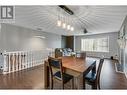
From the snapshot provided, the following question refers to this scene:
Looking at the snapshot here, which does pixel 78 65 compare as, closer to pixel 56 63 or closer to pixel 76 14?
pixel 56 63

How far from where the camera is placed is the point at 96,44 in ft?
32.9

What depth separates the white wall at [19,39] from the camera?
206 inches

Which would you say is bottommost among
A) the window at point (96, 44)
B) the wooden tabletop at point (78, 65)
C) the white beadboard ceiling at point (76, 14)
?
the wooden tabletop at point (78, 65)

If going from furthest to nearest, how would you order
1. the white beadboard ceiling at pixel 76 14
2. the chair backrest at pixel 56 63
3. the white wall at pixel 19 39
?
A: the white wall at pixel 19 39 < the white beadboard ceiling at pixel 76 14 < the chair backrest at pixel 56 63

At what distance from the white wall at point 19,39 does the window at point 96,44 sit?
13.5 ft

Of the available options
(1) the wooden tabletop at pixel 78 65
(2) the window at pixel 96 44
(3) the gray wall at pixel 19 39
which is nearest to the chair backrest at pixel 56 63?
(1) the wooden tabletop at pixel 78 65

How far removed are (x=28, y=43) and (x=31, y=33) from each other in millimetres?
646

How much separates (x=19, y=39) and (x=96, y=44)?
6611mm

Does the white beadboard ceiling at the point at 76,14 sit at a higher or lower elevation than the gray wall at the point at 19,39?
higher

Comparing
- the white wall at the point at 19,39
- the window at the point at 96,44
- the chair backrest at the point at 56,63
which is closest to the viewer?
the chair backrest at the point at 56,63

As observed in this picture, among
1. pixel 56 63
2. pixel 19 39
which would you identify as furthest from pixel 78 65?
pixel 19 39

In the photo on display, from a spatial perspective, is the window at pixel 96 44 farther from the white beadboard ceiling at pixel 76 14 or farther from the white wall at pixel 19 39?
the white beadboard ceiling at pixel 76 14
